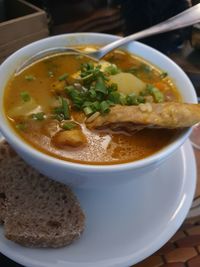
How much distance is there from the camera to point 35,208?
3.81 feet

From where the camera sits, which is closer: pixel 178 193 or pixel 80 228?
pixel 80 228

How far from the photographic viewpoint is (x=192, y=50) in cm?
189

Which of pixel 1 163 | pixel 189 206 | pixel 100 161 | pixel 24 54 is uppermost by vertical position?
pixel 24 54

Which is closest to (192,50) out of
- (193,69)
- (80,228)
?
(193,69)

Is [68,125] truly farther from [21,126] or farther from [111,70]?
[111,70]

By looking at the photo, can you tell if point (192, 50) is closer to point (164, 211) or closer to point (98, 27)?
point (98, 27)

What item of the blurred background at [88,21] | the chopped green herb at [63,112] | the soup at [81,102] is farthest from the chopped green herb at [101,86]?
the blurred background at [88,21]

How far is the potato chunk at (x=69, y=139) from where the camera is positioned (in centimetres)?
107

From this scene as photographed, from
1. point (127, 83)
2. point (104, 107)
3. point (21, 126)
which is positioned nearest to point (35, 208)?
point (21, 126)

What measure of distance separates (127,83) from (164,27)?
38 centimetres

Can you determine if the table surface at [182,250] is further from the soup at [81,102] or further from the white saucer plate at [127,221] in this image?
the soup at [81,102]

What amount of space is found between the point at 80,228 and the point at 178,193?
0.34 m

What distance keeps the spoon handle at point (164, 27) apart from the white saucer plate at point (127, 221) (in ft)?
1.48

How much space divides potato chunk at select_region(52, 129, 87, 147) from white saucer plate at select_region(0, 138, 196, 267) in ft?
0.67
